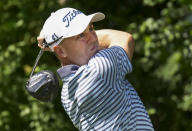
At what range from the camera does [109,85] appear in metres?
2.78

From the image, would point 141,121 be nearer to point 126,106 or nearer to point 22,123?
point 126,106

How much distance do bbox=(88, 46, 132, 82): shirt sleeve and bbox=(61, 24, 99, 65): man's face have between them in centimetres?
5

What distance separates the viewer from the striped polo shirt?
2.77 m

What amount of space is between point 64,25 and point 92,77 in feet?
1.00

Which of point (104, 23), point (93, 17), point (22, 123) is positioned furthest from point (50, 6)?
point (93, 17)

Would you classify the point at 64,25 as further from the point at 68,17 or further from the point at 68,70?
the point at 68,70

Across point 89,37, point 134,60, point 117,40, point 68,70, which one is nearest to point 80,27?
point 89,37

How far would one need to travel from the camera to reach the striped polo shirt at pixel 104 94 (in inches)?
109

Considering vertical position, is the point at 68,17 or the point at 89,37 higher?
the point at 68,17

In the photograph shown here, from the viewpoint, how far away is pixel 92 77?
9.07 feet

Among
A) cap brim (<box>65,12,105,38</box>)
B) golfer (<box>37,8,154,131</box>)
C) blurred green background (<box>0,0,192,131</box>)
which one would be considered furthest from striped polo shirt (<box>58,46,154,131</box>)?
blurred green background (<box>0,0,192,131</box>)

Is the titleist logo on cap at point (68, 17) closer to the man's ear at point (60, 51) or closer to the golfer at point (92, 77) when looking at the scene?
the golfer at point (92, 77)

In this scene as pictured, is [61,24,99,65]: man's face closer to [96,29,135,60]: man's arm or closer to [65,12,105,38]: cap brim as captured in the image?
[65,12,105,38]: cap brim

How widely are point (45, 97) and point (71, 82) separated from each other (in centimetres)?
16
